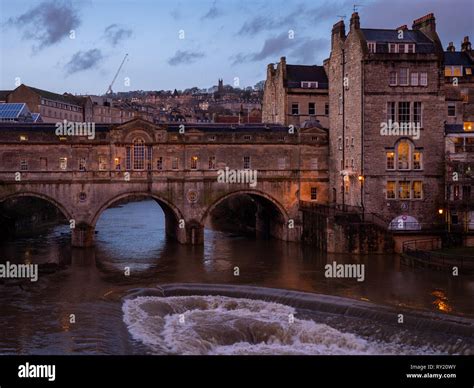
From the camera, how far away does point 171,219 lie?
6344 centimetres

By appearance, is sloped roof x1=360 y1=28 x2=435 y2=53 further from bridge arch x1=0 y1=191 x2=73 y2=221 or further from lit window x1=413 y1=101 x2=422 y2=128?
bridge arch x1=0 y1=191 x2=73 y2=221

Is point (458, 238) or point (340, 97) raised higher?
point (340, 97)

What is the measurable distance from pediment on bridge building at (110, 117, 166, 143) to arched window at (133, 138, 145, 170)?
437 mm

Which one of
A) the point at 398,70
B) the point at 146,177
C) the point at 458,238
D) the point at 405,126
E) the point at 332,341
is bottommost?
the point at 332,341

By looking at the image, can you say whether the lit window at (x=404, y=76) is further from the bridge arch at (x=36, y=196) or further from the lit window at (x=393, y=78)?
the bridge arch at (x=36, y=196)

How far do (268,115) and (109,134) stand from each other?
91.9ft

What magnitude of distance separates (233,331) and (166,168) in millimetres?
27731

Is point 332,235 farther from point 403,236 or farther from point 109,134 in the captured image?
point 109,134

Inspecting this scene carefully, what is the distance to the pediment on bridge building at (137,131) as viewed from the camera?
5809 centimetres

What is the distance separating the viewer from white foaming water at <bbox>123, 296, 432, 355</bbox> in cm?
3078

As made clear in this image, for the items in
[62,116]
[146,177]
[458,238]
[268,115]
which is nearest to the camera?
[458,238]
